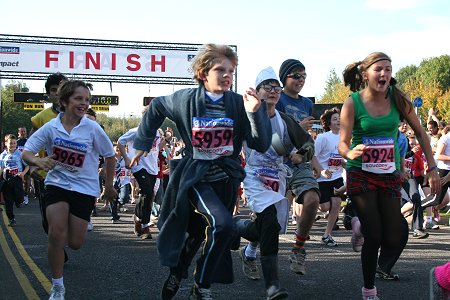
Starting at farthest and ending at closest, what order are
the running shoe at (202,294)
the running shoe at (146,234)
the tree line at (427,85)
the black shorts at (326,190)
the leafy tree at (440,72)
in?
1. the leafy tree at (440,72)
2. the tree line at (427,85)
3. the running shoe at (146,234)
4. the black shorts at (326,190)
5. the running shoe at (202,294)

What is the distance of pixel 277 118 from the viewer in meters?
6.27

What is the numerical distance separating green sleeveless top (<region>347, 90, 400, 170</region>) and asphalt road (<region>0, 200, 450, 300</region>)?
133 cm

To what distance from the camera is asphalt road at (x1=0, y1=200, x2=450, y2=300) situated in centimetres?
608

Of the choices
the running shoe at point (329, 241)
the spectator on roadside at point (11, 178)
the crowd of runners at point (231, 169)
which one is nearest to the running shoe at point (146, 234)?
the running shoe at point (329, 241)

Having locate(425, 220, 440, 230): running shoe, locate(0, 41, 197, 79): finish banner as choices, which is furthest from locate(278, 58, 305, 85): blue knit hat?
locate(0, 41, 197, 79): finish banner

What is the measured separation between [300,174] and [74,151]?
82.5 inches

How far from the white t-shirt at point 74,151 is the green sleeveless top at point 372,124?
2.11 m

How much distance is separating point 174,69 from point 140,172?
21.5 m

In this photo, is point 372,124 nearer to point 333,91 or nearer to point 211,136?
point 211,136

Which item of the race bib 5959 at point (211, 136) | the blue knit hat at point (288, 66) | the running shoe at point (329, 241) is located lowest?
the running shoe at point (329, 241)

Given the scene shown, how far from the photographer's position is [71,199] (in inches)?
231

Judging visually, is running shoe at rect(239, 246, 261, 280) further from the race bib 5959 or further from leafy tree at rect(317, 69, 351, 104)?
leafy tree at rect(317, 69, 351, 104)

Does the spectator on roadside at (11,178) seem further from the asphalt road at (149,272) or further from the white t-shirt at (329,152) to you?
the white t-shirt at (329,152)

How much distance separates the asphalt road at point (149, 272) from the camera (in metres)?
6.08
